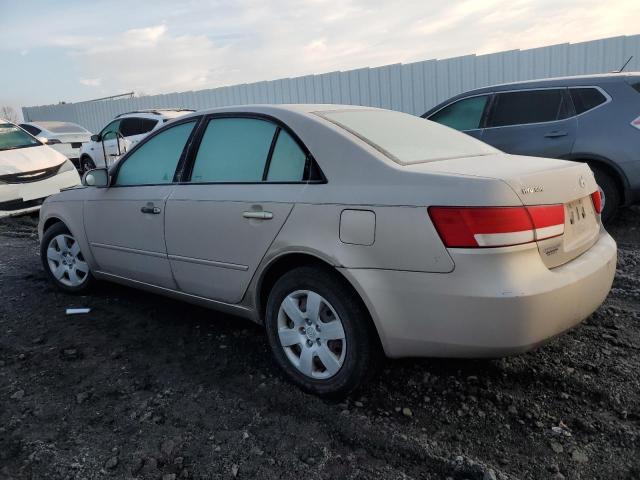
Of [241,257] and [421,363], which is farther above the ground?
[241,257]

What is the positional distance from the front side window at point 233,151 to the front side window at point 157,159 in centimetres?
23

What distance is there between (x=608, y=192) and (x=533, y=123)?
1.12 m

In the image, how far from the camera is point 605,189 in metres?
5.68

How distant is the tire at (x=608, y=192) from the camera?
18.5 feet

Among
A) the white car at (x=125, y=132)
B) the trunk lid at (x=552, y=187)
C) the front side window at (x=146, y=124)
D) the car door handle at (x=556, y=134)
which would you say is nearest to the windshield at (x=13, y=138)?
the white car at (x=125, y=132)

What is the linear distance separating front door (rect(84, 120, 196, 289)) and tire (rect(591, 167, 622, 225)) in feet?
14.0

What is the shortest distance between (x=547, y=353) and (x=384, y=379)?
3.24 ft

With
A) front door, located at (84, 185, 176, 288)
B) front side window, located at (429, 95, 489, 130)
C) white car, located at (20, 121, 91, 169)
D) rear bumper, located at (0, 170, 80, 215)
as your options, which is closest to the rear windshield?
front door, located at (84, 185, 176, 288)

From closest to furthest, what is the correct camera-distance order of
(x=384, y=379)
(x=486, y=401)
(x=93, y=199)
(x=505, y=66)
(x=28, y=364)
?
(x=486, y=401)
(x=384, y=379)
(x=28, y=364)
(x=93, y=199)
(x=505, y=66)

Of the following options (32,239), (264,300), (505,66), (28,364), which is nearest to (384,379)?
(264,300)

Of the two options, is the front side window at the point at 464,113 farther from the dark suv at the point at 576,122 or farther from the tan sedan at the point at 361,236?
the tan sedan at the point at 361,236

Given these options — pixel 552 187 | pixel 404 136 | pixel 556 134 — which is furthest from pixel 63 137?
pixel 552 187

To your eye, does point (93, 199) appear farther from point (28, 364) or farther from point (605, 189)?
point (605, 189)

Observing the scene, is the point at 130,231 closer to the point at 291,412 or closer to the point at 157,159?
the point at 157,159
